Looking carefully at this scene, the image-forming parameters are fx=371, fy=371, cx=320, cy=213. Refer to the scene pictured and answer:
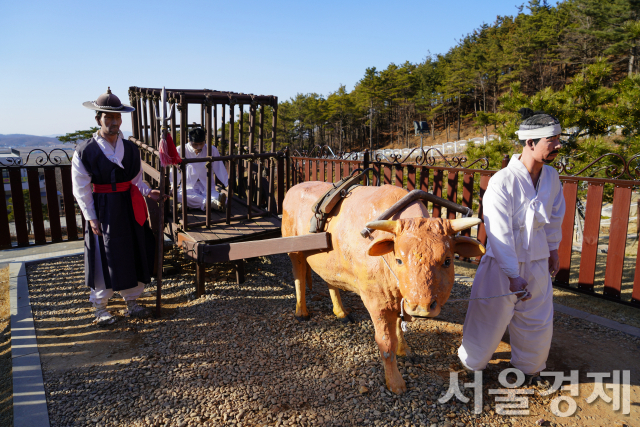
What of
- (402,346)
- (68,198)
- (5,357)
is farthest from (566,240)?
(68,198)

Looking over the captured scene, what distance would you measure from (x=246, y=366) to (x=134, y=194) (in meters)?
2.36

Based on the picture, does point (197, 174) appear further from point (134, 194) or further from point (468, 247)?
point (468, 247)

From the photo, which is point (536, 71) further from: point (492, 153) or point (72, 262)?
point (72, 262)

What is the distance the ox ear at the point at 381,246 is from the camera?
2459 millimetres

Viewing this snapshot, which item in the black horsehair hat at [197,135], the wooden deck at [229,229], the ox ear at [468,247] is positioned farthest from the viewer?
the black horsehair hat at [197,135]

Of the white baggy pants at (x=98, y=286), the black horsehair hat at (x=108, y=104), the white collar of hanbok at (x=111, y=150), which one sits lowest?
the white baggy pants at (x=98, y=286)

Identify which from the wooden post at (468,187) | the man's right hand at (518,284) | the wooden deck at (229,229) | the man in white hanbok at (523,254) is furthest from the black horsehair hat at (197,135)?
the man's right hand at (518,284)

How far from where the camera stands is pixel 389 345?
2879 millimetres

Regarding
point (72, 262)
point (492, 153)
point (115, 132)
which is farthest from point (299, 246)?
point (492, 153)

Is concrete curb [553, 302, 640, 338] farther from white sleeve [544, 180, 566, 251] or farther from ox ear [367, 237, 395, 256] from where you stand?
ox ear [367, 237, 395, 256]

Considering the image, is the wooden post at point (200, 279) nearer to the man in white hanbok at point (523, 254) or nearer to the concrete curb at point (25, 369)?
the concrete curb at point (25, 369)

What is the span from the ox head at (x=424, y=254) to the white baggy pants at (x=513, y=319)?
683 mm

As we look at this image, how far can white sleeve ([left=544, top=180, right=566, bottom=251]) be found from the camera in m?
2.97

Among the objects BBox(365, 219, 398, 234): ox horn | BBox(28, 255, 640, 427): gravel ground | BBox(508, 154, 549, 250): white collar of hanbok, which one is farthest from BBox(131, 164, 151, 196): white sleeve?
BBox(508, 154, 549, 250): white collar of hanbok
